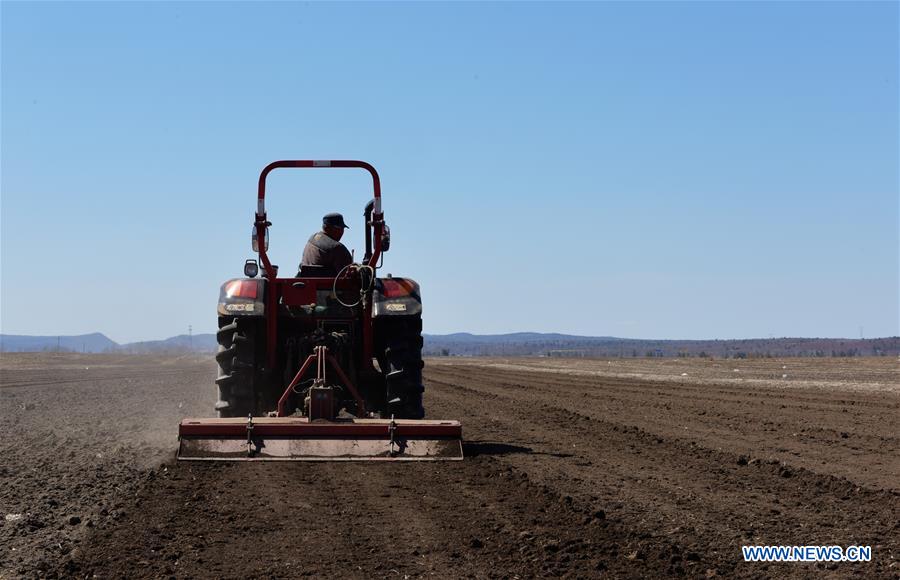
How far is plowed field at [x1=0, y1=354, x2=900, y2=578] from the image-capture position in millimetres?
5766

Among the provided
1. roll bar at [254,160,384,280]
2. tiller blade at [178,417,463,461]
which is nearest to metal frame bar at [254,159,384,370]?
roll bar at [254,160,384,280]

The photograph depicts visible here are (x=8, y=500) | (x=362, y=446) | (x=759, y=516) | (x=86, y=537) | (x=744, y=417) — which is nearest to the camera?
(x=86, y=537)

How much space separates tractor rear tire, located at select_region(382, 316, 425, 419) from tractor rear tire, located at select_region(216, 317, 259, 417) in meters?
1.30

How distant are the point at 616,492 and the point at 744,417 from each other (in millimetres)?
7409

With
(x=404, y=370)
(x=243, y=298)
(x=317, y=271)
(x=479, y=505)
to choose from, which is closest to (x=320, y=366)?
(x=404, y=370)

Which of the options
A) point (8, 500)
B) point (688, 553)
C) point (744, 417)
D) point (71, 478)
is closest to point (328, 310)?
point (71, 478)

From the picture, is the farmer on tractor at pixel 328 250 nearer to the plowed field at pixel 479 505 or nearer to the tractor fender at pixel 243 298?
the tractor fender at pixel 243 298

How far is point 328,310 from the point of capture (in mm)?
10805

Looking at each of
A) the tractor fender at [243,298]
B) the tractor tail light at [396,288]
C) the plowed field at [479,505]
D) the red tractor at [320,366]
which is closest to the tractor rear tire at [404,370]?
the red tractor at [320,366]

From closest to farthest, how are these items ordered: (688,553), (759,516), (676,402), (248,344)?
(688,553), (759,516), (248,344), (676,402)

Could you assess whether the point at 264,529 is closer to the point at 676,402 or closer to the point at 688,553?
the point at 688,553

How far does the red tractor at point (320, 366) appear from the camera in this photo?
9234 mm

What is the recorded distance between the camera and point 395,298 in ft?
34.0

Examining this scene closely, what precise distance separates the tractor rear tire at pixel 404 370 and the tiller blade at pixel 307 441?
954mm
